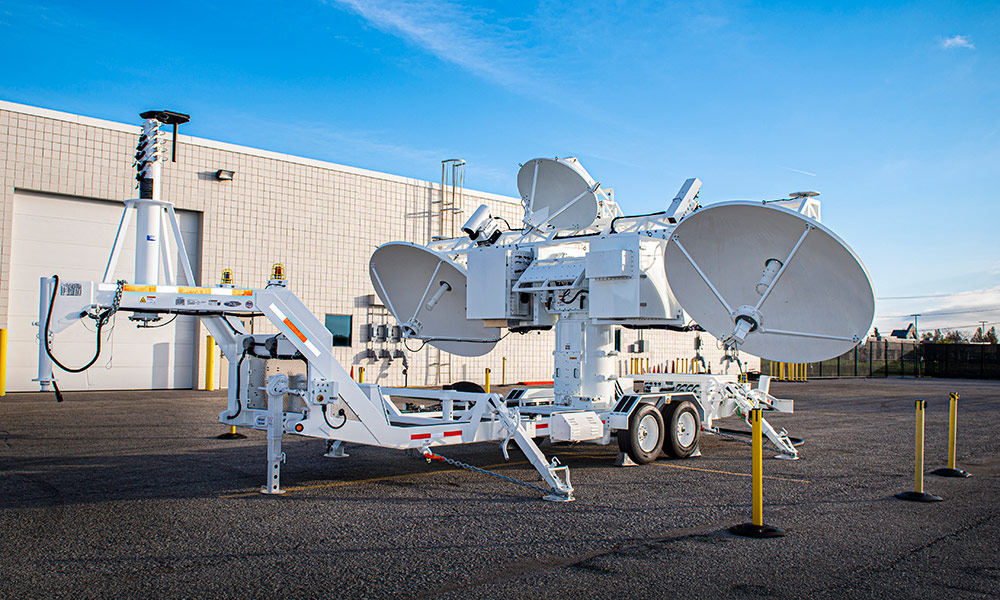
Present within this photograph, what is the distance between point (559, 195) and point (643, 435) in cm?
447

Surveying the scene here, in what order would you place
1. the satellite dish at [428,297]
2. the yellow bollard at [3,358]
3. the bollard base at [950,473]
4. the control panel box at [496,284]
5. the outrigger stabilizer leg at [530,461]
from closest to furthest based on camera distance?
the outrigger stabilizer leg at [530,461]
the bollard base at [950,473]
the control panel box at [496,284]
the satellite dish at [428,297]
the yellow bollard at [3,358]

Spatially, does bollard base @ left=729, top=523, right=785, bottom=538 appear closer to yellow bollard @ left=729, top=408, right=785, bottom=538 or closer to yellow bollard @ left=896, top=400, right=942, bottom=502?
yellow bollard @ left=729, top=408, right=785, bottom=538

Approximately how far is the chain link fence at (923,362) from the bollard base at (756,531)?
45.6 meters

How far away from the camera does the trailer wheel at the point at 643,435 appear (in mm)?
10859

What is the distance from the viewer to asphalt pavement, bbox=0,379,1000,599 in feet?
18.5

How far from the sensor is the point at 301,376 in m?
9.08

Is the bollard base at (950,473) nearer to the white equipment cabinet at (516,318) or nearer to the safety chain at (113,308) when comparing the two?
the white equipment cabinet at (516,318)

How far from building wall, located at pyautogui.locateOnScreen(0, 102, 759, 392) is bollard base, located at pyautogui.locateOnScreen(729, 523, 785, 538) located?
19.2m

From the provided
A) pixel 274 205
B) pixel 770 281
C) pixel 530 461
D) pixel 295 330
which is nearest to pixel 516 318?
pixel 530 461

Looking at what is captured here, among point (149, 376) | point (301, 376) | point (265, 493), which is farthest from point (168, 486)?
point (149, 376)

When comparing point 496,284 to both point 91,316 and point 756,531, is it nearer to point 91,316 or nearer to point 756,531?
point 91,316

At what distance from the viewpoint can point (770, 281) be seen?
10.2 meters

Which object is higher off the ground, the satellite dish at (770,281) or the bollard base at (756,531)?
the satellite dish at (770,281)

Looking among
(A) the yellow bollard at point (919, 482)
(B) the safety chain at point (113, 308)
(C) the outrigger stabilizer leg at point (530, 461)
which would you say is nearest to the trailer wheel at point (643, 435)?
(C) the outrigger stabilizer leg at point (530, 461)
